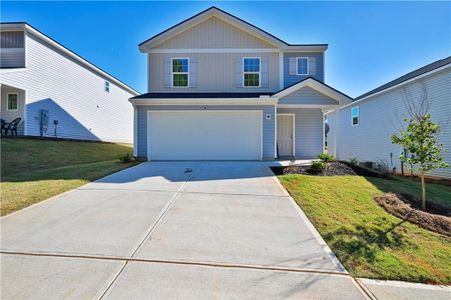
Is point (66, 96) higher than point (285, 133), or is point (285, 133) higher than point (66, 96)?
point (66, 96)

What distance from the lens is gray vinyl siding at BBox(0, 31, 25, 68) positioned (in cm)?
Result: 1401

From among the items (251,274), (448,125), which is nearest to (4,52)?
(251,274)

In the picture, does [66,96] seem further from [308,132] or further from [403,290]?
[403,290]

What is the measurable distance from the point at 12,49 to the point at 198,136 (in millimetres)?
12430

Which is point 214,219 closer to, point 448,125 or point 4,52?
point 448,125

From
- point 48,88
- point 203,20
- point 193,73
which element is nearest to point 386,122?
point 193,73

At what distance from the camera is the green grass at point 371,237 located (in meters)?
3.24

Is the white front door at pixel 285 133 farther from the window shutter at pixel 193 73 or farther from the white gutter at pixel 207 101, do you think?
the window shutter at pixel 193 73

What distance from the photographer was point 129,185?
274 inches

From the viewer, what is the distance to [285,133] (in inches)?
553

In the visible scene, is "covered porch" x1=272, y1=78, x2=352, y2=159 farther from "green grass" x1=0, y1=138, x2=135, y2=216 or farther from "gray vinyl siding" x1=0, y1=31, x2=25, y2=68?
"gray vinyl siding" x1=0, y1=31, x2=25, y2=68

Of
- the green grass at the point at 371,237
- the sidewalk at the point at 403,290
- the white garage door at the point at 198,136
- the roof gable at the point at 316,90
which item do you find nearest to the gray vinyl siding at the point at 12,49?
the white garage door at the point at 198,136

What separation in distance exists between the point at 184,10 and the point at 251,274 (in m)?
14.3

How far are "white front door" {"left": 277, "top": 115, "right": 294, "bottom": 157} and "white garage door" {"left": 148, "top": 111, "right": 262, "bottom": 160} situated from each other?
2.99 meters
